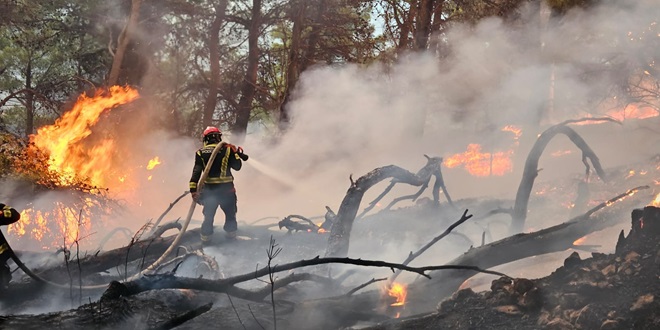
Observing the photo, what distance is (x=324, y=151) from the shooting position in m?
15.8

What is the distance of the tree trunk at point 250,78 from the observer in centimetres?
1766

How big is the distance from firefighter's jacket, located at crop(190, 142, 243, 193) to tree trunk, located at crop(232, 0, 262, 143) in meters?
9.58

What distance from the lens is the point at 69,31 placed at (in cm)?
1753

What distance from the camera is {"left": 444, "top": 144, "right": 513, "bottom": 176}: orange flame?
692 inches

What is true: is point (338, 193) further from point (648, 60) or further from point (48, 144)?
point (648, 60)

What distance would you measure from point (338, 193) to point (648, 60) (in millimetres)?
9640

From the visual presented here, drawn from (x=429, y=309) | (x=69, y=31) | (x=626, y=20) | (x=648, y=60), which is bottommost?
(x=429, y=309)

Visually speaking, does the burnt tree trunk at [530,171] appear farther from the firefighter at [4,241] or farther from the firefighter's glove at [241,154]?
the firefighter at [4,241]

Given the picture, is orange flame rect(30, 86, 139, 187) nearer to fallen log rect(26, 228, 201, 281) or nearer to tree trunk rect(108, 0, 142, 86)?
tree trunk rect(108, 0, 142, 86)

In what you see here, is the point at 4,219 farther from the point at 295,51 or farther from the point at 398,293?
the point at 295,51

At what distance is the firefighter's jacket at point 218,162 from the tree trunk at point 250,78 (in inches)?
377

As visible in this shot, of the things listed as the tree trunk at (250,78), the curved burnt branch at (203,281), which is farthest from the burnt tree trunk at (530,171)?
the tree trunk at (250,78)

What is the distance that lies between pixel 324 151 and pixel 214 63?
563cm

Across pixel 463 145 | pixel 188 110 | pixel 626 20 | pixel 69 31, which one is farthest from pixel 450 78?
pixel 69 31
